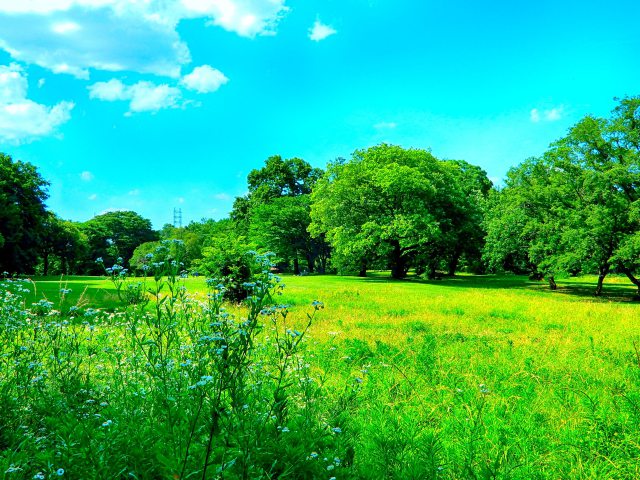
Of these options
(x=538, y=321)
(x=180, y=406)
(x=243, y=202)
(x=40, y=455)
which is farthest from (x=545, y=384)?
(x=243, y=202)

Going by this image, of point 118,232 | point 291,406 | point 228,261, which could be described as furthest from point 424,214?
point 118,232

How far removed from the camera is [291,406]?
5.15 meters

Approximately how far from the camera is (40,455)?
3.28 meters

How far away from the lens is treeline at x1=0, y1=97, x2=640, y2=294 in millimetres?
25922

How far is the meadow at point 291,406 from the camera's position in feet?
10.7

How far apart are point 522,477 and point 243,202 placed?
6073 centimetres

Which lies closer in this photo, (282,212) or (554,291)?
(554,291)

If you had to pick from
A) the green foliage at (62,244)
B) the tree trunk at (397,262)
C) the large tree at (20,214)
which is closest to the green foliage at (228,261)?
the tree trunk at (397,262)

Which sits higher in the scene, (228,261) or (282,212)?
(282,212)

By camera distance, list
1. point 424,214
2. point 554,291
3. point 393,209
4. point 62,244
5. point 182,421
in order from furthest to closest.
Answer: point 62,244, point 393,209, point 424,214, point 554,291, point 182,421

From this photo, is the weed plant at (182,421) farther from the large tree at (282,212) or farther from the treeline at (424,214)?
the large tree at (282,212)

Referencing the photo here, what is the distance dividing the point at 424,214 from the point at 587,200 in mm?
12712

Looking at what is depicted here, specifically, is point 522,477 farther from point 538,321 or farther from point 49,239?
point 49,239

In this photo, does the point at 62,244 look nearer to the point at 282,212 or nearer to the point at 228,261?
the point at 282,212
